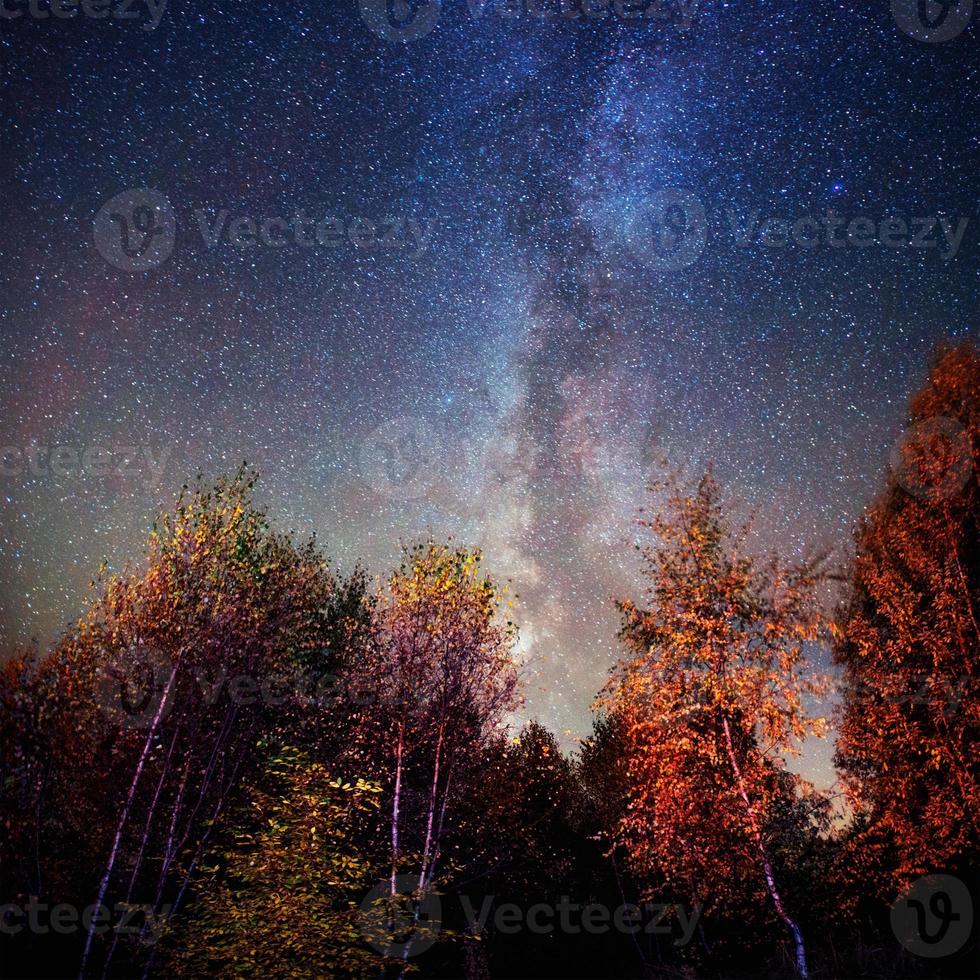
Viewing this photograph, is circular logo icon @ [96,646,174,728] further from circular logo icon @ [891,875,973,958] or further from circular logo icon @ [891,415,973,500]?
circular logo icon @ [891,415,973,500]

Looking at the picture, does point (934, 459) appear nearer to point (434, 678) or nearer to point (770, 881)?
point (770, 881)

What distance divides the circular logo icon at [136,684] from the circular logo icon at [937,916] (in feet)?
64.1

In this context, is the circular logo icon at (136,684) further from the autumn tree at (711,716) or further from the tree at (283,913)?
the autumn tree at (711,716)

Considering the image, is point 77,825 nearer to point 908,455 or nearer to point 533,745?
point 533,745

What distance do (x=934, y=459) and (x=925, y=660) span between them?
18.2 feet

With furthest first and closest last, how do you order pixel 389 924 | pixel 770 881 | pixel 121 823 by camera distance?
pixel 770 881
pixel 121 823
pixel 389 924

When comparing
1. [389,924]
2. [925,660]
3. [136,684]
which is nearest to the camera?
[389,924]

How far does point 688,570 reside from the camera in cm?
1700

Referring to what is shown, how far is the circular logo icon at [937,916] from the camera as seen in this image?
46.7 ft

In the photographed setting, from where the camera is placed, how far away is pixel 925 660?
50.1ft

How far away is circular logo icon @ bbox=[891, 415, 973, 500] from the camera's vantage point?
1612cm

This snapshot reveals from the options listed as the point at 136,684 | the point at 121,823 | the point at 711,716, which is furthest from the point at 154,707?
the point at 711,716

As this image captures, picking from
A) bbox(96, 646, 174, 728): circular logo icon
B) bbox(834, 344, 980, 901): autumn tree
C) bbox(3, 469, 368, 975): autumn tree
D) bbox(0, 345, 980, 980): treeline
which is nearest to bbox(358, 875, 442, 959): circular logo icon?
bbox(0, 345, 980, 980): treeline

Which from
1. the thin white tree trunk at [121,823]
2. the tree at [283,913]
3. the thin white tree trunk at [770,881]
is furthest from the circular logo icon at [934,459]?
the thin white tree trunk at [121,823]
